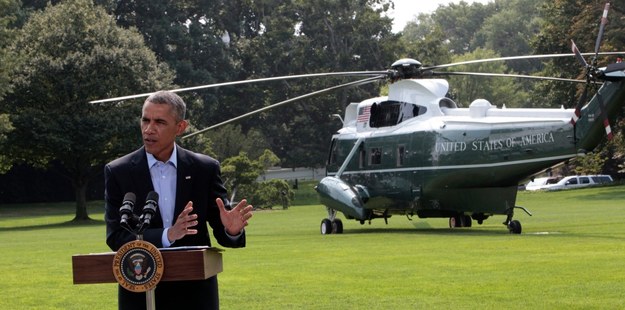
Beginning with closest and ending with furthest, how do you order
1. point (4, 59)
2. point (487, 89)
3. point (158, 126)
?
point (158, 126), point (4, 59), point (487, 89)

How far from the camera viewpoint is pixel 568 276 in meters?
18.2

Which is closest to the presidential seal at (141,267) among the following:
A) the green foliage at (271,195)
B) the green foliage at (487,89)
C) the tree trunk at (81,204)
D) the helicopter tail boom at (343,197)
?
the helicopter tail boom at (343,197)

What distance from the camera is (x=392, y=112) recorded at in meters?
35.5

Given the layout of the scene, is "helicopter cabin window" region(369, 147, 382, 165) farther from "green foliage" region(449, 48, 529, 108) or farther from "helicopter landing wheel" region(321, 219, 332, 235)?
"green foliage" region(449, 48, 529, 108)

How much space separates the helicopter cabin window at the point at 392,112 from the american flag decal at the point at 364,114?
173 millimetres

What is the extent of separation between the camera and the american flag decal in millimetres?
36375

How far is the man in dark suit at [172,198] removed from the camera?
7.68m

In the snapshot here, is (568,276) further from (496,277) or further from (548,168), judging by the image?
(548,168)

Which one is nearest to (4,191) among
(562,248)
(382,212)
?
(382,212)

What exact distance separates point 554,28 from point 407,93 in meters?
43.8

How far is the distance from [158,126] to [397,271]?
12.9 m

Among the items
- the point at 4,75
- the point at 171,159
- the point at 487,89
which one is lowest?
the point at 171,159

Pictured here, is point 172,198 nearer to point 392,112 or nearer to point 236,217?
point 236,217

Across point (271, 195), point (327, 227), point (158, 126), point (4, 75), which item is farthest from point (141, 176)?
point (271, 195)
